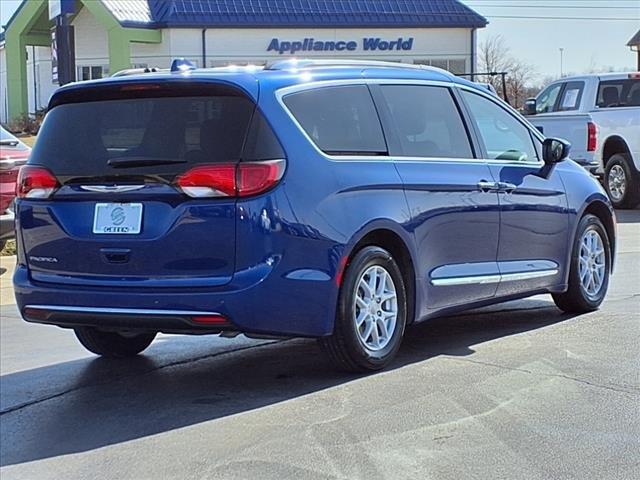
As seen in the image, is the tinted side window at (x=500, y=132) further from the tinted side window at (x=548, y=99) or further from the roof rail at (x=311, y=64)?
the tinted side window at (x=548, y=99)

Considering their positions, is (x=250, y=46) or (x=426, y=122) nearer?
(x=426, y=122)

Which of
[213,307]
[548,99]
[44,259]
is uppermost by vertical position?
[548,99]

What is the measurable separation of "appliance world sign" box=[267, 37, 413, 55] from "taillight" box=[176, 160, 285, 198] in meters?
39.3

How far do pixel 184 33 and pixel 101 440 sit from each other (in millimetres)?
39304

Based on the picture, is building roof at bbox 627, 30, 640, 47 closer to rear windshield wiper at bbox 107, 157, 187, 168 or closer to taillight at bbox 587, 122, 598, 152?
taillight at bbox 587, 122, 598, 152

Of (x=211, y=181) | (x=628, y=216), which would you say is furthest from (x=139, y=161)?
(x=628, y=216)

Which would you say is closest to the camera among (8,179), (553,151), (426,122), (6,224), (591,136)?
(426,122)

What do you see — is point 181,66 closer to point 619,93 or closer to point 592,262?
point 592,262

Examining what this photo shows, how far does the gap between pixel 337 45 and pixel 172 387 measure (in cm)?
3981

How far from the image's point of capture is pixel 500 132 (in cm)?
731

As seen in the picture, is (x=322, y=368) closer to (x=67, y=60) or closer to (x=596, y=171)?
(x=67, y=60)

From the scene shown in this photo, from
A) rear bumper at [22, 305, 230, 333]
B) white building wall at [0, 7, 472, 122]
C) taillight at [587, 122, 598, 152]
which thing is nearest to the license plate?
rear bumper at [22, 305, 230, 333]

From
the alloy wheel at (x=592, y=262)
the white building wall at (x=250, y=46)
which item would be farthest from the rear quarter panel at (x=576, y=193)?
the white building wall at (x=250, y=46)

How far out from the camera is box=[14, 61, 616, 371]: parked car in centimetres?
536
